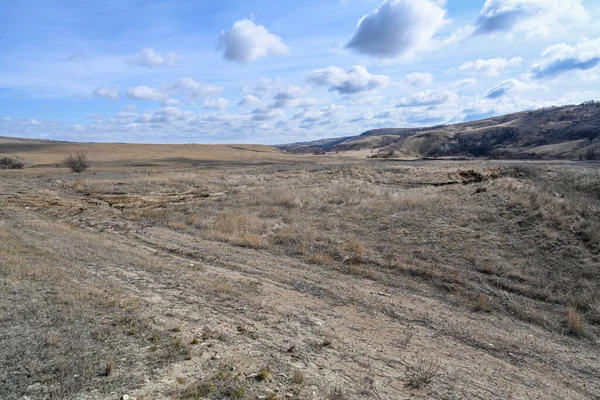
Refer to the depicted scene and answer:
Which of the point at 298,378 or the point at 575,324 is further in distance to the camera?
the point at 575,324

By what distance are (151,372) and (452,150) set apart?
402 feet

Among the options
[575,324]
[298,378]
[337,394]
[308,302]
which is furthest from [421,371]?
[575,324]

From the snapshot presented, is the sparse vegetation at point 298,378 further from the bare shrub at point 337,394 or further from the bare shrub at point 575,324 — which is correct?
the bare shrub at point 575,324

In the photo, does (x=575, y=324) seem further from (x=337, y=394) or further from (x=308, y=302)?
(x=337, y=394)

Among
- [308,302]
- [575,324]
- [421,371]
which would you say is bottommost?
[575,324]

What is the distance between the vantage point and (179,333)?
580 centimetres

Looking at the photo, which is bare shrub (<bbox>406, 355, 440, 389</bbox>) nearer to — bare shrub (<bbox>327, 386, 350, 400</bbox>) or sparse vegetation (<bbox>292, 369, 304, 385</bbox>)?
bare shrub (<bbox>327, 386, 350, 400</bbox>)

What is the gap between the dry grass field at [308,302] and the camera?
16.0ft

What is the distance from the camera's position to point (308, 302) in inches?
324

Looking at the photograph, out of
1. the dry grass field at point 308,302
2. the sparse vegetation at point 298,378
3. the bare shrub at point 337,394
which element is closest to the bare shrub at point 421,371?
the dry grass field at point 308,302

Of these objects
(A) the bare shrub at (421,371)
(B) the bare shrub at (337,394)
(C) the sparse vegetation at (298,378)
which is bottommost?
(A) the bare shrub at (421,371)

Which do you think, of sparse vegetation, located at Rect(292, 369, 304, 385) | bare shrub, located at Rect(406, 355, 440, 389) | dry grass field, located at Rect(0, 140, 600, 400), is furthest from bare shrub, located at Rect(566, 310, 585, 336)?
sparse vegetation, located at Rect(292, 369, 304, 385)

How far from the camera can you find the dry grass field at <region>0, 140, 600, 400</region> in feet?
16.0

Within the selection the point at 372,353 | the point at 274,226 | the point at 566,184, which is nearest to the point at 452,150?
the point at 566,184
